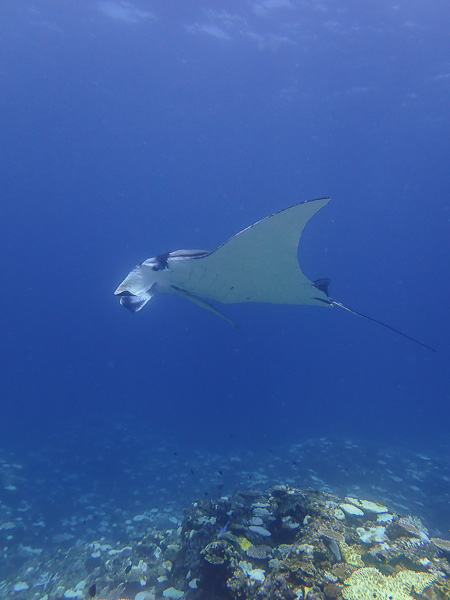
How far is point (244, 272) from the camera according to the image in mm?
6348

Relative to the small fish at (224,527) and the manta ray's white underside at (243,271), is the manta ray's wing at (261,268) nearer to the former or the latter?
the manta ray's white underside at (243,271)

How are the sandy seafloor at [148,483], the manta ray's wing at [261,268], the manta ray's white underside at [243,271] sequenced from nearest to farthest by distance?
1. the manta ray's wing at [261,268]
2. the manta ray's white underside at [243,271]
3. the sandy seafloor at [148,483]

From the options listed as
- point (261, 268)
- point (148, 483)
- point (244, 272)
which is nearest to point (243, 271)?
point (244, 272)

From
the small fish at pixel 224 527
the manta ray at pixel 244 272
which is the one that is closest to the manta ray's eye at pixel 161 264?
the manta ray at pixel 244 272

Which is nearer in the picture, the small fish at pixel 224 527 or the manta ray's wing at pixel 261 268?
the manta ray's wing at pixel 261 268

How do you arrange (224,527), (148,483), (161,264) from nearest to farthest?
1. (161,264)
2. (224,527)
3. (148,483)

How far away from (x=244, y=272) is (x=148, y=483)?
1444cm

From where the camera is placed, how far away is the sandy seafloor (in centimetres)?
1144

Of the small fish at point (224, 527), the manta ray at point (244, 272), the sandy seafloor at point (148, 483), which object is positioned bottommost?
the sandy seafloor at point (148, 483)

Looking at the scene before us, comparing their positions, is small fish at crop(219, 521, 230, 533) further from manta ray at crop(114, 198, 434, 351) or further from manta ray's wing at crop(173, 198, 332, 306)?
manta ray's wing at crop(173, 198, 332, 306)

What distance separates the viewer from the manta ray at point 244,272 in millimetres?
5332

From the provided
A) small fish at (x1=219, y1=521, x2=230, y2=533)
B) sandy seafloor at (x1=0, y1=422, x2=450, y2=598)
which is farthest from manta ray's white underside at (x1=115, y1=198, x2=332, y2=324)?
sandy seafloor at (x1=0, y1=422, x2=450, y2=598)

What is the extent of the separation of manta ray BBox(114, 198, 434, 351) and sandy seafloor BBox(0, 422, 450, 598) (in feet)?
20.9

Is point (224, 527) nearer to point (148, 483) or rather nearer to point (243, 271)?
point (243, 271)
